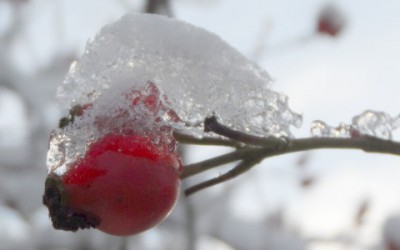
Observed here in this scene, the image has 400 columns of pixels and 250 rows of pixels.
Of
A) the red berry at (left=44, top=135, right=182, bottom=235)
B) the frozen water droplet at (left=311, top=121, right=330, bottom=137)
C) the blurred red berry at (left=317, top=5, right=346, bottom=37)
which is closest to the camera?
the red berry at (left=44, top=135, right=182, bottom=235)

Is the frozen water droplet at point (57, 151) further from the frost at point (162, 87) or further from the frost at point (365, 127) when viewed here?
the frost at point (365, 127)

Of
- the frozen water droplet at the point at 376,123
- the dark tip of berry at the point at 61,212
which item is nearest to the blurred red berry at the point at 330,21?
the frozen water droplet at the point at 376,123

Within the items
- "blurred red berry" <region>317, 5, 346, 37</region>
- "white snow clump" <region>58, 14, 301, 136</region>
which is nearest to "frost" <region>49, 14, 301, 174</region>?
"white snow clump" <region>58, 14, 301, 136</region>

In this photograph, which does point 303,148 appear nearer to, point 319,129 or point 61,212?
point 319,129

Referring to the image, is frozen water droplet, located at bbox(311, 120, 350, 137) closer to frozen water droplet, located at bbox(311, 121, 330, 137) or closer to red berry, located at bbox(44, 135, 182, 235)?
frozen water droplet, located at bbox(311, 121, 330, 137)

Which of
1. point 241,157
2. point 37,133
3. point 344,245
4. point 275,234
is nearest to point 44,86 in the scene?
point 37,133

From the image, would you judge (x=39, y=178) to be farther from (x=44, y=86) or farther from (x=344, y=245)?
(x=344, y=245)
